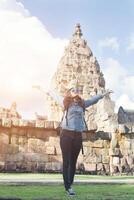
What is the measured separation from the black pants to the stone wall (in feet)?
17.3

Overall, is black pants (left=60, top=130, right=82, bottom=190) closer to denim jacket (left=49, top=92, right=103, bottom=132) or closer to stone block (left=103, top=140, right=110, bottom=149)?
denim jacket (left=49, top=92, right=103, bottom=132)

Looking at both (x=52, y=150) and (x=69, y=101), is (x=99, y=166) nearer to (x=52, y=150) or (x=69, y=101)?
(x=52, y=150)

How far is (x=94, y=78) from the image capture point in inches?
2972

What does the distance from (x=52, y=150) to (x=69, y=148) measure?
5881 mm

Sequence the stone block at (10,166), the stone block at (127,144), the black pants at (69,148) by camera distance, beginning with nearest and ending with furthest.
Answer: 1. the black pants at (69,148)
2. the stone block at (10,166)
3. the stone block at (127,144)

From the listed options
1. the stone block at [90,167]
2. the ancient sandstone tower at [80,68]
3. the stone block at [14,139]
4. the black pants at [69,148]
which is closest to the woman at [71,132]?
the black pants at [69,148]

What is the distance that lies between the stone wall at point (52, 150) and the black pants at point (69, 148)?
528cm

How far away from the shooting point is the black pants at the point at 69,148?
7742 millimetres

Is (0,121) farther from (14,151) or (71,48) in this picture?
(71,48)

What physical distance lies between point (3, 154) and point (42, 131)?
136cm

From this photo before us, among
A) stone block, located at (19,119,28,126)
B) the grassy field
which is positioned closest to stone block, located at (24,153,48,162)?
stone block, located at (19,119,28,126)

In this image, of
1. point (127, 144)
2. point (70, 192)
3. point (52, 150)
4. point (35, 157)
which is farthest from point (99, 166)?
point (70, 192)

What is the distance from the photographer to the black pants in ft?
25.4

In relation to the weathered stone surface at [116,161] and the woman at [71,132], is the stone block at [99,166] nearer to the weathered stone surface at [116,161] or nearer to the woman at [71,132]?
the weathered stone surface at [116,161]
